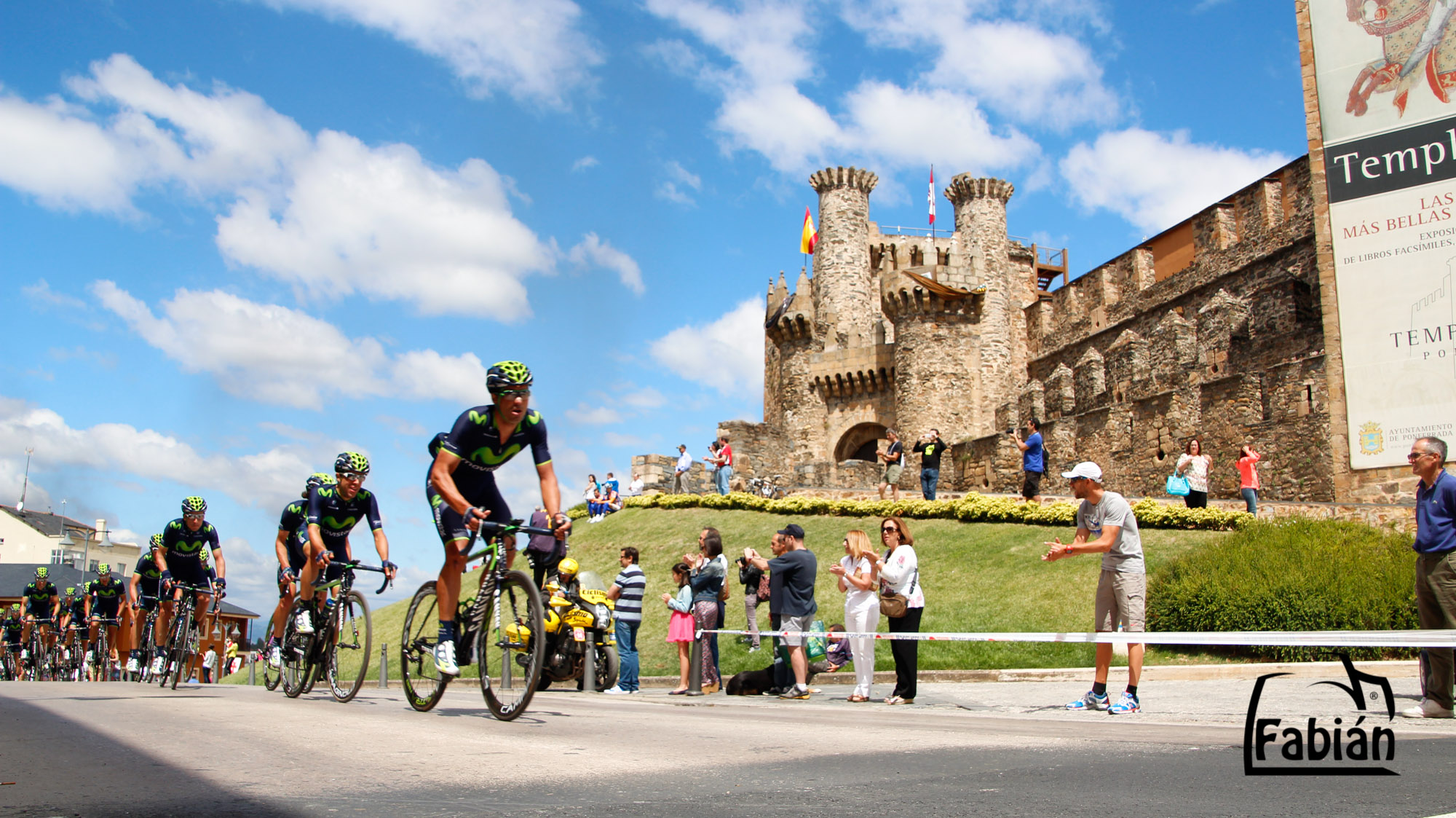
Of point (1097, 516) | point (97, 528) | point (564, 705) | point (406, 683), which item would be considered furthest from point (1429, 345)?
point (97, 528)

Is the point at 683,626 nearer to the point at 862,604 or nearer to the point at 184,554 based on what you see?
the point at 862,604

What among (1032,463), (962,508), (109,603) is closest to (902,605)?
(109,603)

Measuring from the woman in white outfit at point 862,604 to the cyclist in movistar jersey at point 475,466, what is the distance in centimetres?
436

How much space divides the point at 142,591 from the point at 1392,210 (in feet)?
72.6

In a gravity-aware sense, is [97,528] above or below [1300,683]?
above


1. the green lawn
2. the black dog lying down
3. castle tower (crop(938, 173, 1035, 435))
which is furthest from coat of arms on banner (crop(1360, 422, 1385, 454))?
castle tower (crop(938, 173, 1035, 435))

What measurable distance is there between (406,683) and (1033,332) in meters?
48.7

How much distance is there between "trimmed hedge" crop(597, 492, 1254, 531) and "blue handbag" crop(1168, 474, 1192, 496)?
0.30 metres

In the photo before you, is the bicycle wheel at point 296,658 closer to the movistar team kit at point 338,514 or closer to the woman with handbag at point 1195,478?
the movistar team kit at point 338,514

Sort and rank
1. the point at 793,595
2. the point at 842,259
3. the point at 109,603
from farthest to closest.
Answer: the point at 842,259, the point at 109,603, the point at 793,595

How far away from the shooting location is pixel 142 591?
13.9 metres

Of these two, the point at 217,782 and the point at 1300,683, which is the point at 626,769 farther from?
the point at 1300,683

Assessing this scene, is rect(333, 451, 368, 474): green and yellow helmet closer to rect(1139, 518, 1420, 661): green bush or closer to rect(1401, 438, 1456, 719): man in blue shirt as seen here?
rect(1401, 438, 1456, 719): man in blue shirt

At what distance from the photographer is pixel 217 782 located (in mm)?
4070
